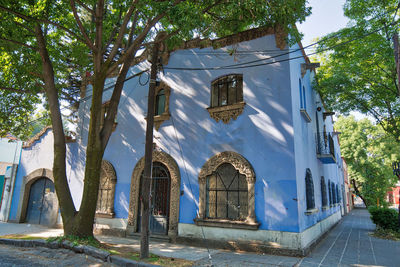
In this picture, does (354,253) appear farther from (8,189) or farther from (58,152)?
(8,189)

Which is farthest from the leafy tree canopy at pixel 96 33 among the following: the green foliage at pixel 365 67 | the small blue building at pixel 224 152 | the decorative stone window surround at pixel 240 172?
the green foliage at pixel 365 67

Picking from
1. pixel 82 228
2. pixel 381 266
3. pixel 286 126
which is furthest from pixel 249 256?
pixel 82 228

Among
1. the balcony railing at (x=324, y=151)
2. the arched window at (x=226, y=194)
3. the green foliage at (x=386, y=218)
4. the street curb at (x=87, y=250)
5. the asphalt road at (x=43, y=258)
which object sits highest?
the balcony railing at (x=324, y=151)

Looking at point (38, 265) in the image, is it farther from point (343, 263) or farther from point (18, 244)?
point (343, 263)

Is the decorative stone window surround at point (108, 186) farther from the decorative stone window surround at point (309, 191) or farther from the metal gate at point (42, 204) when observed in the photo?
the decorative stone window surround at point (309, 191)

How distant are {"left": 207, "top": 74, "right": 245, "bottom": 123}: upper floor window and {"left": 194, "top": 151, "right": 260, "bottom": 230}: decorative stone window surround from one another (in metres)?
1.39

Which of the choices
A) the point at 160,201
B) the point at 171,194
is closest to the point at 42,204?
the point at 160,201

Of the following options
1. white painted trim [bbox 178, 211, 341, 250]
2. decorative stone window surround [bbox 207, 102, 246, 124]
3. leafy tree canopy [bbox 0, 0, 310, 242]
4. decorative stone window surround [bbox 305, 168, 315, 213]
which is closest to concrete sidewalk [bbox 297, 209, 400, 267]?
white painted trim [bbox 178, 211, 341, 250]

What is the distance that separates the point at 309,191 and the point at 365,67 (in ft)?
24.7

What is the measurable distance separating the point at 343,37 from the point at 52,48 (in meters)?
12.8

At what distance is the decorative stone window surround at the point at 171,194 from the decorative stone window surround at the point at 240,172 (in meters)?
0.96

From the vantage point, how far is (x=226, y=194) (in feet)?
29.6

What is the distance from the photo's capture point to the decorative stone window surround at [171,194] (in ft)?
31.6

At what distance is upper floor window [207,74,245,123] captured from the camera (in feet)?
30.8
